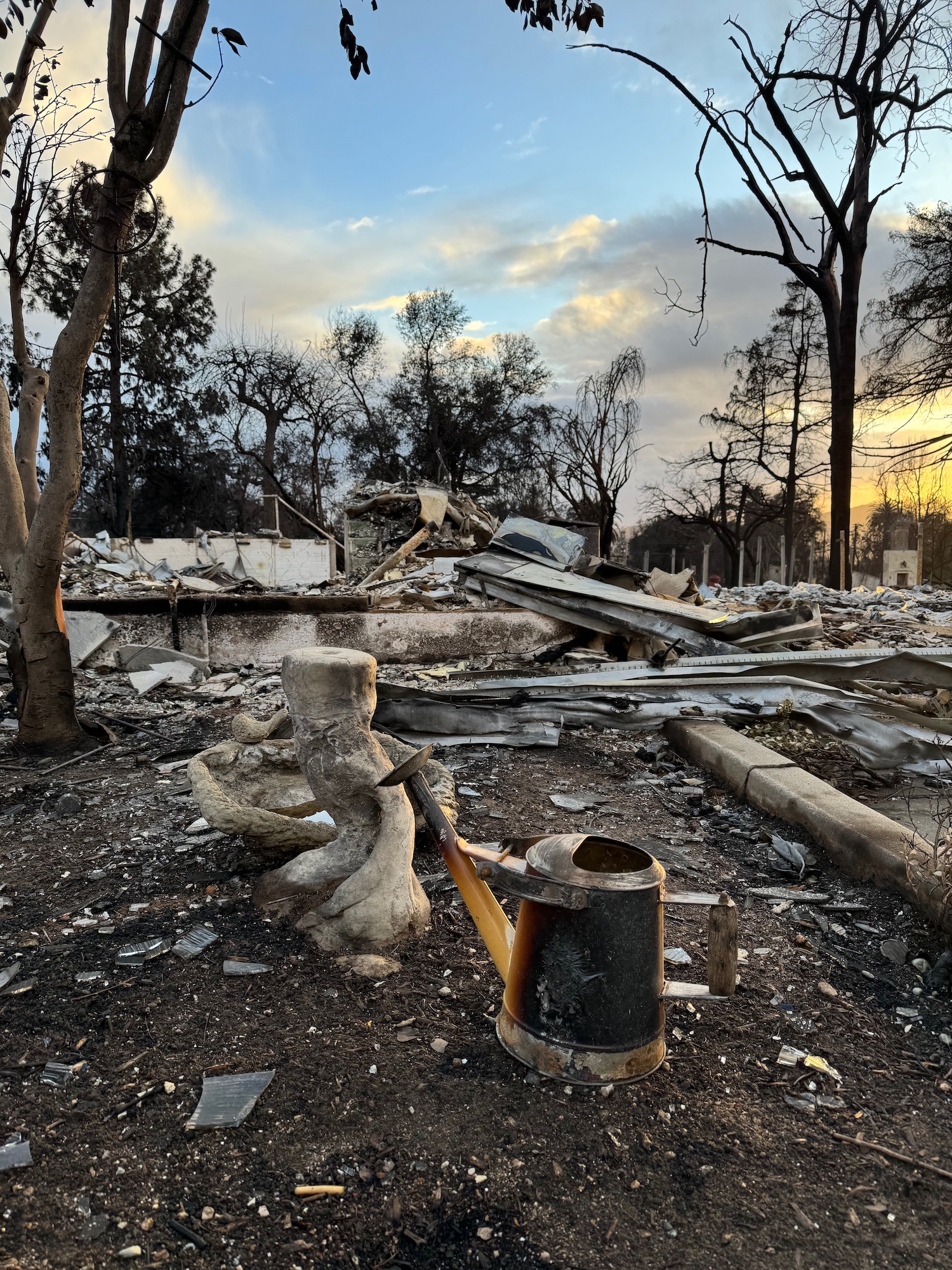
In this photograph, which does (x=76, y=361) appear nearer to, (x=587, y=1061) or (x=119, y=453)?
(x=587, y=1061)

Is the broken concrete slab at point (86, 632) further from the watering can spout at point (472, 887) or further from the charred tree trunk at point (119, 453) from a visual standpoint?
the charred tree trunk at point (119, 453)

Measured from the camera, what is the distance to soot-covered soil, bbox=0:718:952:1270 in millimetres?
1464

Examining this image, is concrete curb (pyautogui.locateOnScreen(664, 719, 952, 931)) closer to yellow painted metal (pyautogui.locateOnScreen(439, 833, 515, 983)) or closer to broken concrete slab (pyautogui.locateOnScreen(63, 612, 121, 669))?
yellow painted metal (pyautogui.locateOnScreen(439, 833, 515, 983))

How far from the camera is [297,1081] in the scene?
184 cm

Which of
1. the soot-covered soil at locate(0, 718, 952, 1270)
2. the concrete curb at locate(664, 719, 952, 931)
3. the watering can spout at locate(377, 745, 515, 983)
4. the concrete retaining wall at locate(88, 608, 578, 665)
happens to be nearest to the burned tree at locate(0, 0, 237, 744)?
the soot-covered soil at locate(0, 718, 952, 1270)

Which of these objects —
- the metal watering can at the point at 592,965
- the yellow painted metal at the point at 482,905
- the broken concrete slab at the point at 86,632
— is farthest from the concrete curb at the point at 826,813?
the broken concrete slab at the point at 86,632

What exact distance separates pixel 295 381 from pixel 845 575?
2158cm

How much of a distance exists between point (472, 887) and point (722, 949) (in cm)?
67

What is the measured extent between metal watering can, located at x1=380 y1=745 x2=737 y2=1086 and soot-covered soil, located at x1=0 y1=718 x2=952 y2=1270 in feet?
0.30

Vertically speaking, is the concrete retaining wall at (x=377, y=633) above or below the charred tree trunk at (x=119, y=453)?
below

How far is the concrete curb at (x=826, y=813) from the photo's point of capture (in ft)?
8.92

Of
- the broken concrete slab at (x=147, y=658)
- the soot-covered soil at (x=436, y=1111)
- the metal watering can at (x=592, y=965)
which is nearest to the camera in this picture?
the soot-covered soil at (x=436, y=1111)

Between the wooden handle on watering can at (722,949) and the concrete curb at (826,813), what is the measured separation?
1110 millimetres

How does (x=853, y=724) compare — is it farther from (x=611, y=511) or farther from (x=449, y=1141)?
(x=611, y=511)
